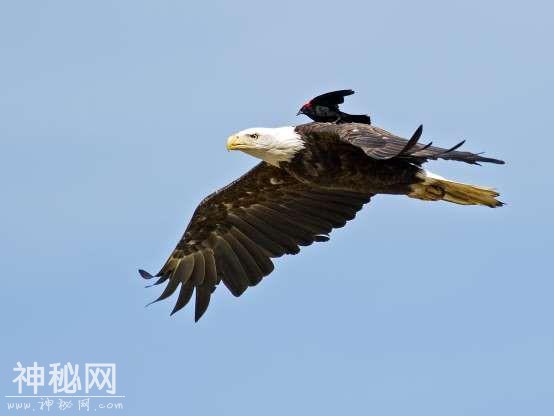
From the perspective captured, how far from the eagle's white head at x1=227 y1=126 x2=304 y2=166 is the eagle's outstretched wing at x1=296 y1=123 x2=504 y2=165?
162mm

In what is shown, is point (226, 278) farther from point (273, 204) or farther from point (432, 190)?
point (432, 190)

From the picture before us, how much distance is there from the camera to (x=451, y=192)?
18469mm

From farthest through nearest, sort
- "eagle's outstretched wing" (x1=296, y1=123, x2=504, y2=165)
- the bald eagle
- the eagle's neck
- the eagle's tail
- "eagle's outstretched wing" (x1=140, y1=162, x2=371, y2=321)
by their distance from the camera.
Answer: "eagle's outstretched wing" (x1=140, y1=162, x2=371, y2=321)
the eagle's tail
the eagle's neck
the bald eagle
"eagle's outstretched wing" (x1=296, y1=123, x2=504, y2=165)

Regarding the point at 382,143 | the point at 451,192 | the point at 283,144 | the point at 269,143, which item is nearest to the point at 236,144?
the point at 269,143

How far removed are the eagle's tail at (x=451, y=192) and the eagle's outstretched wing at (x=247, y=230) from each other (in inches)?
57.8

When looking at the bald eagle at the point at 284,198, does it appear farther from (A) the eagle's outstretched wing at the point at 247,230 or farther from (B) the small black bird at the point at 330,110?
(B) the small black bird at the point at 330,110

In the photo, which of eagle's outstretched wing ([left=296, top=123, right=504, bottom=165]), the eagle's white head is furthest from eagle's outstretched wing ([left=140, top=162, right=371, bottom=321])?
eagle's outstretched wing ([left=296, top=123, right=504, bottom=165])

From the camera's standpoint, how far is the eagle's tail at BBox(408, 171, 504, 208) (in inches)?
719

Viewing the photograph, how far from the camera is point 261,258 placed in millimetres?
20234

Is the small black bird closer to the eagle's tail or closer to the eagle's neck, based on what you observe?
the eagle's neck

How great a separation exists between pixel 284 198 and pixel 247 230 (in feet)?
2.33

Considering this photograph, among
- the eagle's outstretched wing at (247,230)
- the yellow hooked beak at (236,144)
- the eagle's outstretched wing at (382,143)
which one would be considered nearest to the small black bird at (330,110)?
the eagle's outstretched wing at (382,143)

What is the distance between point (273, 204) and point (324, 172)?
2315mm

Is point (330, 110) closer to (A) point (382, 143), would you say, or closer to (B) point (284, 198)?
(A) point (382, 143)
